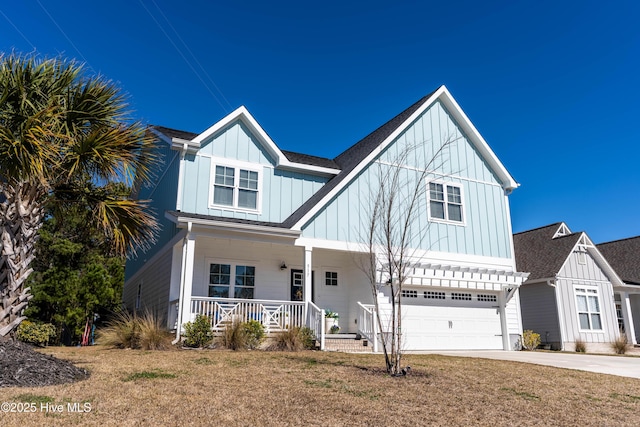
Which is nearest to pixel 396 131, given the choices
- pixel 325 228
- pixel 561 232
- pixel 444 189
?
pixel 444 189

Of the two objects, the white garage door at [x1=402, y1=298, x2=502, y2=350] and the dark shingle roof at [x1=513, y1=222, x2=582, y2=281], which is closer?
the white garage door at [x1=402, y1=298, x2=502, y2=350]

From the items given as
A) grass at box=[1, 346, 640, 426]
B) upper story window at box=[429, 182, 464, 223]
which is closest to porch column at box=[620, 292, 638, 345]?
upper story window at box=[429, 182, 464, 223]

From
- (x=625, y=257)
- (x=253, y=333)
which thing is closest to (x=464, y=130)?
(x=253, y=333)

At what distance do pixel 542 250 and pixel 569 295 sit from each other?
2.56m

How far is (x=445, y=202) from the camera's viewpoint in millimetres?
17062

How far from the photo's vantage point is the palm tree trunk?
23.3 feet

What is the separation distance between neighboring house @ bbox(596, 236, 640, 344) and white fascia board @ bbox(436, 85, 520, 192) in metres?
7.83

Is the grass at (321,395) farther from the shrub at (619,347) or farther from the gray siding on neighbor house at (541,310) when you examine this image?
the shrub at (619,347)

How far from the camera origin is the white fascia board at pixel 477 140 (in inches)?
699

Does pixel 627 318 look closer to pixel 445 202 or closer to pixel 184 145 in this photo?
pixel 445 202

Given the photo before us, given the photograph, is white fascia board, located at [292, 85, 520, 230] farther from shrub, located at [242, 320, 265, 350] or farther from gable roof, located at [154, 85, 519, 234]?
shrub, located at [242, 320, 265, 350]

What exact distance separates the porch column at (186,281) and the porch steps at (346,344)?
3.79 metres

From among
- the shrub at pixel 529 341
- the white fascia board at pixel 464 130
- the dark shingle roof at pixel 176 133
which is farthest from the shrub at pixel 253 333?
the shrub at pixel 529 341

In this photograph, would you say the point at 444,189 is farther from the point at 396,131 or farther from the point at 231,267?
the point at 231,267
